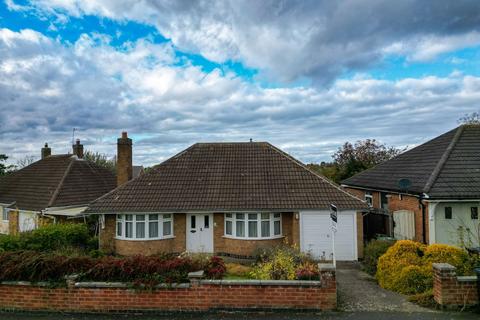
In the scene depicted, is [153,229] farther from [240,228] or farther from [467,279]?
[467,279]

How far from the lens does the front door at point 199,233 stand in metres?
17.1

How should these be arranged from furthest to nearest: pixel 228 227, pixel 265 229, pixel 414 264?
pixel 228 227 < pixel 265 229 < pixel 414 264

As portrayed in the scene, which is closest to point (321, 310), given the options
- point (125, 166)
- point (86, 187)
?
point (125, 166)

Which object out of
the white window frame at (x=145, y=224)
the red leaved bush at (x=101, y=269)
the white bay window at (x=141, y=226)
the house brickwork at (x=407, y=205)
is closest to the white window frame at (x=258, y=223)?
the white window frame at (x=145, y=224)

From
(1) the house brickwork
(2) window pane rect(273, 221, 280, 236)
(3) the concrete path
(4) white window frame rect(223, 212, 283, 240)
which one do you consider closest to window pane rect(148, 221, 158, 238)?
(4) white window frame rect(223, 212, 283, 240)

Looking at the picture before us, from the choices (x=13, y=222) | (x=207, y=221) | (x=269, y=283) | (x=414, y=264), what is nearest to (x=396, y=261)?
(x=414, y=264)

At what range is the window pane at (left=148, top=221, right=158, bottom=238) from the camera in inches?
654

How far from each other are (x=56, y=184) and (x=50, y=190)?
55 centimetres

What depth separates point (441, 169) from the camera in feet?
52.1

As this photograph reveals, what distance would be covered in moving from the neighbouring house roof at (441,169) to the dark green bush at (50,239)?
14.8m

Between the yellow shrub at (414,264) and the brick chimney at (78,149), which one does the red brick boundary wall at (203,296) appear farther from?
the brick chimney at (78,149)

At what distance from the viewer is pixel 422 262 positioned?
10.8m

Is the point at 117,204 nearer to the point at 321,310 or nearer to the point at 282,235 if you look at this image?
the point at 282,235

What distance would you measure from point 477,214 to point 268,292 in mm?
10764
